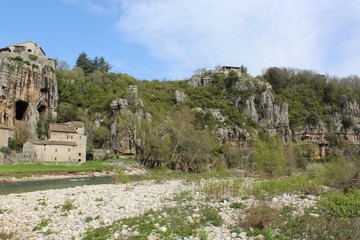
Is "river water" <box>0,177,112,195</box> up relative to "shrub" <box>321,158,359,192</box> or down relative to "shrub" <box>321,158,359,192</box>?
down

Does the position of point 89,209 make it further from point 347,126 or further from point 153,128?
point 347,126

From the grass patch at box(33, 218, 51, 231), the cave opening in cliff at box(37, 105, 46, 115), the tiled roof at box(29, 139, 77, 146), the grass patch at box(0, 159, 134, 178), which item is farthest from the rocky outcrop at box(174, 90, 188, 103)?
the grass patch at box(33, 218, 51, 231)

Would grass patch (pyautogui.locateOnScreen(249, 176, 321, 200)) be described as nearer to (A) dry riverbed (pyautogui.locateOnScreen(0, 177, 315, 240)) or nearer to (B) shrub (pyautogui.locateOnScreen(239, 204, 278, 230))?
(A) dry riverbed (pyautogui.locateOnScreen(0, 177, 315, 240))

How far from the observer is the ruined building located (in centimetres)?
6994

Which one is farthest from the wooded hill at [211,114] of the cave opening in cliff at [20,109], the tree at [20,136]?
the cave opening in cliff at [20,109]

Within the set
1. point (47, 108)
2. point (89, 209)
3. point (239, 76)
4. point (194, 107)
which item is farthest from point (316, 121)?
point (89, 209)

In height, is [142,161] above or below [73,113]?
below

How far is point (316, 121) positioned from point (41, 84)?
3475 inches

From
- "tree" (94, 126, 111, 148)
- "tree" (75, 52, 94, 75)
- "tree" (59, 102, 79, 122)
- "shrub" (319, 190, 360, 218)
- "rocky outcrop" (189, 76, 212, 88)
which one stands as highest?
"tree" (75, 52, 94, 75)

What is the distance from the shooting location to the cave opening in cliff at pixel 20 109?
7562 centimetres

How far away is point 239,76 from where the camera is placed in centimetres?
11269

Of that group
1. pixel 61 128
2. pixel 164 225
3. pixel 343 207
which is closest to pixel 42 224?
pixel 164 225

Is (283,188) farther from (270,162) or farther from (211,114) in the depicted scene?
(211,114)

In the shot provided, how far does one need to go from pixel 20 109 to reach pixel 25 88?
634cm
